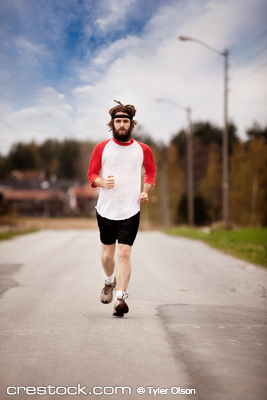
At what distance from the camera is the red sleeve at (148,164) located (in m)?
4.85

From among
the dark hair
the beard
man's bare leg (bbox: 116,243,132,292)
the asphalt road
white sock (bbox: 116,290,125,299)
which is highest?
the dark hair

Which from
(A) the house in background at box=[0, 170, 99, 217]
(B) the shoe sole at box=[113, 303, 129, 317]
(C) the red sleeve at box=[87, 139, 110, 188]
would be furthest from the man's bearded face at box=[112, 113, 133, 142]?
(A) the house in background at box=[0, 170, 99, 217]

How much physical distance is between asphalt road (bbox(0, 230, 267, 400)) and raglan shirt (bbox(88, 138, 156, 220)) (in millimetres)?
1136

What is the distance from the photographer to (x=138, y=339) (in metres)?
3.69

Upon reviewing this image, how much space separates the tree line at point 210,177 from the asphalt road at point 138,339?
27579mm

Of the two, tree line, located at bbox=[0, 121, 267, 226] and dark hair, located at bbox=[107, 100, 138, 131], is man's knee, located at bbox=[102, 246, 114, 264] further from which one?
tree line, located at bbox=[0, 121, 267, 226]

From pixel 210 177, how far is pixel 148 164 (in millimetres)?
47900

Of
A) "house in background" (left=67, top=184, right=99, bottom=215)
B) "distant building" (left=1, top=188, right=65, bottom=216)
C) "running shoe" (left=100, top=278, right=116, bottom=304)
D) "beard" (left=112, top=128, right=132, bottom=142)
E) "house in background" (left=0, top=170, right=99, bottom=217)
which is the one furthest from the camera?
"house in background" (left=67, top=184, right=99, bottom=215)

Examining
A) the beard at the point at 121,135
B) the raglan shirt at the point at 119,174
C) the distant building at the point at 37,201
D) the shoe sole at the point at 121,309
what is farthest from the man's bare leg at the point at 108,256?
the distant building at the point at 37,201

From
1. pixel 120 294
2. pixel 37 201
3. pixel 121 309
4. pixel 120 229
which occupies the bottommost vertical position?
pixel 37 201

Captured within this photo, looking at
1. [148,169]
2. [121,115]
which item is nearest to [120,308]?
[148,169]

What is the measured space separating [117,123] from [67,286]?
9.46 feet

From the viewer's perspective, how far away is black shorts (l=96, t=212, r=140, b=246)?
4.66 metres

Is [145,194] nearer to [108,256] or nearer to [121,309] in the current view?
[108,256]
